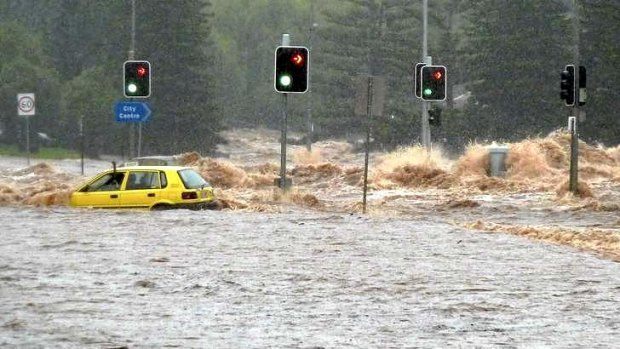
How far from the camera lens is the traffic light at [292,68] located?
1163 inches

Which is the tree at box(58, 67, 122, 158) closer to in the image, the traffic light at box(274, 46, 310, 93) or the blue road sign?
the blue road sign

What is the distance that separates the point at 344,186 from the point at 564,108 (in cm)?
3502

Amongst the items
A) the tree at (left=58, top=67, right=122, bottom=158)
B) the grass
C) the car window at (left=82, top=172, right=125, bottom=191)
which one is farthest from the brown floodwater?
the tree at (left=58, top=67, right=122, bottom=158)

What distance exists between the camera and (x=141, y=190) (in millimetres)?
26938

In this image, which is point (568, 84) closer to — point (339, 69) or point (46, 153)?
point (46, 153)

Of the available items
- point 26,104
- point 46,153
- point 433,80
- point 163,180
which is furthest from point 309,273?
point 46,153

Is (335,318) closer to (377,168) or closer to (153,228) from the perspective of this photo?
(153,228)

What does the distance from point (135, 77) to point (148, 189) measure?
25.7ft

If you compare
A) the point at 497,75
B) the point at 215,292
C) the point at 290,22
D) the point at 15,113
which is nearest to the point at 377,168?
the point at 215,292

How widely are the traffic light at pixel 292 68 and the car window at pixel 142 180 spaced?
13.0ft

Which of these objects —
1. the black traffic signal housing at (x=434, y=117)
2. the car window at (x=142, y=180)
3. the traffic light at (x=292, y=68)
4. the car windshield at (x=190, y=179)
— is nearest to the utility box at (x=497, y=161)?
the black traffic signal housing at (x=434, y=117)

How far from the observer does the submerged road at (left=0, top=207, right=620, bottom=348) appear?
11969mm

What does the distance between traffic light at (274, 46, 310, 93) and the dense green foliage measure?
41732 millimetres

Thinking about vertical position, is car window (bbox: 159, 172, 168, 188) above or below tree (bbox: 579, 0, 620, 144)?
below
